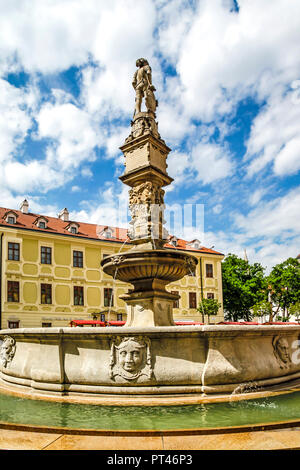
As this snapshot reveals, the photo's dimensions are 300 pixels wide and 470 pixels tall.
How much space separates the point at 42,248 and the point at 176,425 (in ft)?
99.2

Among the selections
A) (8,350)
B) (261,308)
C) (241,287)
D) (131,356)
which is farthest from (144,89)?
(241,287)

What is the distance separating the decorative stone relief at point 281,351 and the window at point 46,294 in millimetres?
27686

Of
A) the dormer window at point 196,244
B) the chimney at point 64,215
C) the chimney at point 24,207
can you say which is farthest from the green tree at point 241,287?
the chimney at point 24,207

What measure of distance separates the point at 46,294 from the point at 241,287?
22.8m

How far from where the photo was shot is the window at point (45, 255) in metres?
32.4

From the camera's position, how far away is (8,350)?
6.55 meters

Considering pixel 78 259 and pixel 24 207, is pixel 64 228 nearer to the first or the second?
pixel 78 259

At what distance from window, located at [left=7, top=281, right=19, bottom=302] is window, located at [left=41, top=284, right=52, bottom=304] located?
2.13 m

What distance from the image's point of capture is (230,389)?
518 cm

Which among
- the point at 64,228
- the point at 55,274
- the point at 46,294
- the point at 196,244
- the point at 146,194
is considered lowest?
the point at 46,294

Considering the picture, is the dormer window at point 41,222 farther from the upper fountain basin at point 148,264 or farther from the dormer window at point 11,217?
the upper fountain basin at point 148,264

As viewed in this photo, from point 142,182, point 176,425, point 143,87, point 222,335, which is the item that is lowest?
point 176,425
